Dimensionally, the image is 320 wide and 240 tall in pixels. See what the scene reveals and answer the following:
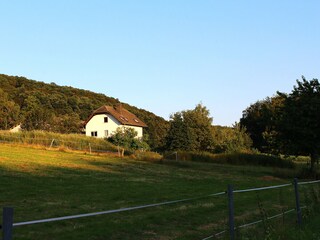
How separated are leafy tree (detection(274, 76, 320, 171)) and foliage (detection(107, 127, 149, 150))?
37.7 m

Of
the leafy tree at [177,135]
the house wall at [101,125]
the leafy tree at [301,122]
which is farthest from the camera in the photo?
the house wall at [101,125]

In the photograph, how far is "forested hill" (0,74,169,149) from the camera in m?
91.6

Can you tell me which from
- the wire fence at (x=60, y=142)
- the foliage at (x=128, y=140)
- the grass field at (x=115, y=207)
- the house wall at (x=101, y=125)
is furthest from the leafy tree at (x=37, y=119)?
the grass field at (x=115, y=207)

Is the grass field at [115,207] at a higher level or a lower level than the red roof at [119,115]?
lower

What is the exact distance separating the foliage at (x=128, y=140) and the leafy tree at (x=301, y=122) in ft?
124

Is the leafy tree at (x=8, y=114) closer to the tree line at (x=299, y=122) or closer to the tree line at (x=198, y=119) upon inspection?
the tree line at (x=198, y=119)

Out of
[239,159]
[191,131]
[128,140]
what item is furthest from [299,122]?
[191,131]

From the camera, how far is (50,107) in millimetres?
106562

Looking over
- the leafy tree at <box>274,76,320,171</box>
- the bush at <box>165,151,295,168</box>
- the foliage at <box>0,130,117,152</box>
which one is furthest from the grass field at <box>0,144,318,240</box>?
the bush at <box>165,151,295,168</box>

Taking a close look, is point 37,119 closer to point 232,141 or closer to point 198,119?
point 198,119

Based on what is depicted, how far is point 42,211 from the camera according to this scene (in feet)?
39.8

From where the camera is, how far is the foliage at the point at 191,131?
3100 inches

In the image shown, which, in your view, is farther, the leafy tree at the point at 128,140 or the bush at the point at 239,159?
the leafy tree at the point at 128,140

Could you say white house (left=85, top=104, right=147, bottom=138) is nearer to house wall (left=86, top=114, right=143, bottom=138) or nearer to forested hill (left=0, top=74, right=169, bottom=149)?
house wall (left=86, top=114, right=143, bottom=138)
